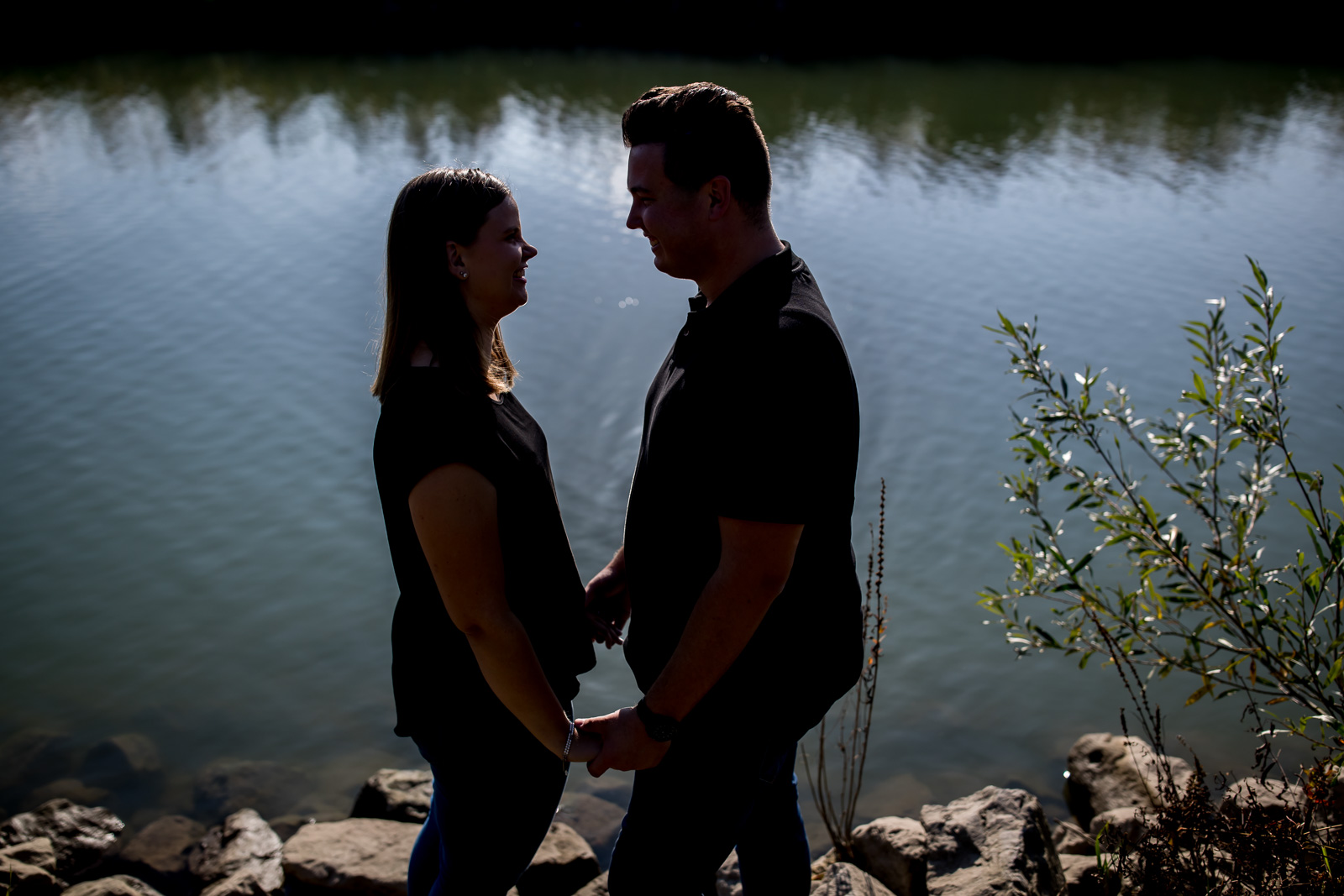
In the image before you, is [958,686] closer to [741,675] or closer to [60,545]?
[741,675]

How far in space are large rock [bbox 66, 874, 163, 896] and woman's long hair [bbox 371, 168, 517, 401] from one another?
2381 mm

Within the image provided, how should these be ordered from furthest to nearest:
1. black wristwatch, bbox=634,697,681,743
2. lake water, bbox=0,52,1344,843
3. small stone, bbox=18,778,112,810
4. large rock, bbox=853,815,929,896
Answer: lake water, bbox=0,52,1344,843 → small stone, bbox=18,778,112,810 → large rock, bbox=853,815,929,896 → black wristwatch, bbox=634,697,681,743

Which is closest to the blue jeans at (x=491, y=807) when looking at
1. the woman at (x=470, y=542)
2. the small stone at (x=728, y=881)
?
the woman at (x=470, y=542)

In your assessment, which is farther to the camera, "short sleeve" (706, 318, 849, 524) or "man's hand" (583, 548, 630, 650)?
"man's hand" (583, 548, 630, 650)

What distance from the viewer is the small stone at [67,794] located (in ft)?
13.1

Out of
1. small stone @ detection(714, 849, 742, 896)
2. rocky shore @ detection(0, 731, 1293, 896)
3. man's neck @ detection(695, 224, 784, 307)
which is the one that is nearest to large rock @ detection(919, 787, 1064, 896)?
rocky shore @ detection(0, 731, 1293, 896)

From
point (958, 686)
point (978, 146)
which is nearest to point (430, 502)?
point (958, 686)

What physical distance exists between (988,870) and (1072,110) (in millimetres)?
16838

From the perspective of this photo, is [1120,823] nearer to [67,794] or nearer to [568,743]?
[568,743]

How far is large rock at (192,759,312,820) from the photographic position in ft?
13.1

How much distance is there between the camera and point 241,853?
3570mm

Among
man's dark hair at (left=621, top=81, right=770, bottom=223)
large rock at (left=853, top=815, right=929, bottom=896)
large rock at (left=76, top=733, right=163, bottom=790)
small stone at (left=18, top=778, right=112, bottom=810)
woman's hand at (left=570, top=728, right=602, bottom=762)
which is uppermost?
man's dark hair at (left=621, top=81, right=770, bottom=223)

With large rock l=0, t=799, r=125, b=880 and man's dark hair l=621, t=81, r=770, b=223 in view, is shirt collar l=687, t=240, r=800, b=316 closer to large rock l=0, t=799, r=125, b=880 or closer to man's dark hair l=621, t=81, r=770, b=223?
man's dark hair l=621, t=81, r=770, b=223

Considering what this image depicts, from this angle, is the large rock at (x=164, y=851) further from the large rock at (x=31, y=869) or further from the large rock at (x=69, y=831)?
the large rock at (x=31, y=869)
